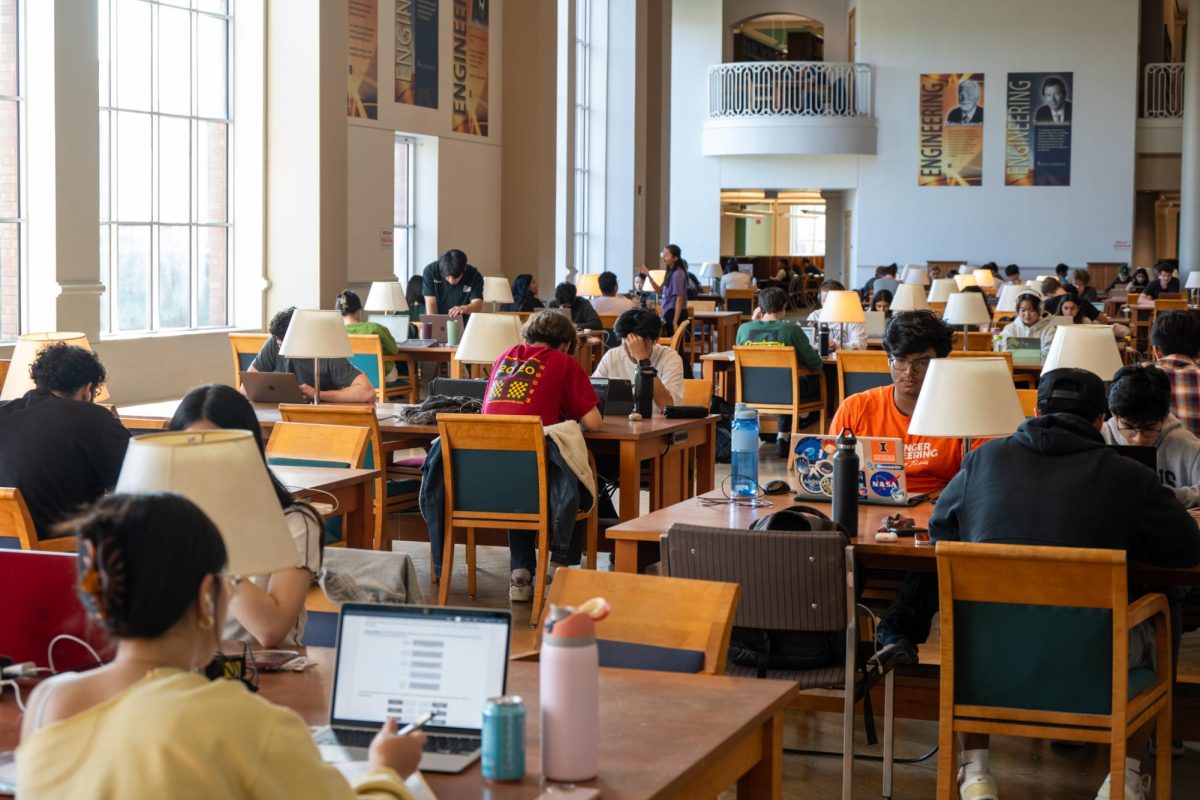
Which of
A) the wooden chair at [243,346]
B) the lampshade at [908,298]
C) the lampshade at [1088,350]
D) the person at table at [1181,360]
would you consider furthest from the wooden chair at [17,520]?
the lampshade at [908,298]

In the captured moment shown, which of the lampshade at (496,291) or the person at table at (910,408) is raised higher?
the lampshade at (496,291)

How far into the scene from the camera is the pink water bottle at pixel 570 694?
6.31ft

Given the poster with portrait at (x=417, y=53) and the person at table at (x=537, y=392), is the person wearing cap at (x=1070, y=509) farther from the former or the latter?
the poster with portrait at (x=417, y=53)

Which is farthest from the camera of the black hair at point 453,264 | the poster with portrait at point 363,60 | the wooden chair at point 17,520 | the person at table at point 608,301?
the person at table at point 608,301

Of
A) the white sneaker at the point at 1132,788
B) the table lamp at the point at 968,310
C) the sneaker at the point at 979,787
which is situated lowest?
the sneaker at the point at 979,787

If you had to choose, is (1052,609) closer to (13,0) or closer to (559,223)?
(13,0)

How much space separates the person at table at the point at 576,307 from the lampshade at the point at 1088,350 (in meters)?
6.62

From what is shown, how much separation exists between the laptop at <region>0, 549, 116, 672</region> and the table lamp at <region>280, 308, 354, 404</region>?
3.74 metres

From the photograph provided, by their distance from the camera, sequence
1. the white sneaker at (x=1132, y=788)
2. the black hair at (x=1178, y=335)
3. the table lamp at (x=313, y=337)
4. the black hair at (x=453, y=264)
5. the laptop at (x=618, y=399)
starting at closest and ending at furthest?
the white sneaker at (x=1132, y=788) < the black hair at (x=1178, y=335) < the table lamp at (x=313, y=337) < the laptop at (x=618, y=399) < the black hair at (x=453, y=264)

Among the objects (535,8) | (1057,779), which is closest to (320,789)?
(1057,779)

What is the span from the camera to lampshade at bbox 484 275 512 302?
→ 12273 millimetres

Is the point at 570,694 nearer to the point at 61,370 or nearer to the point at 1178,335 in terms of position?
the point at 61,370

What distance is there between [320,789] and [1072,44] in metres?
22.5

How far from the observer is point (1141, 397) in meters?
4.30
